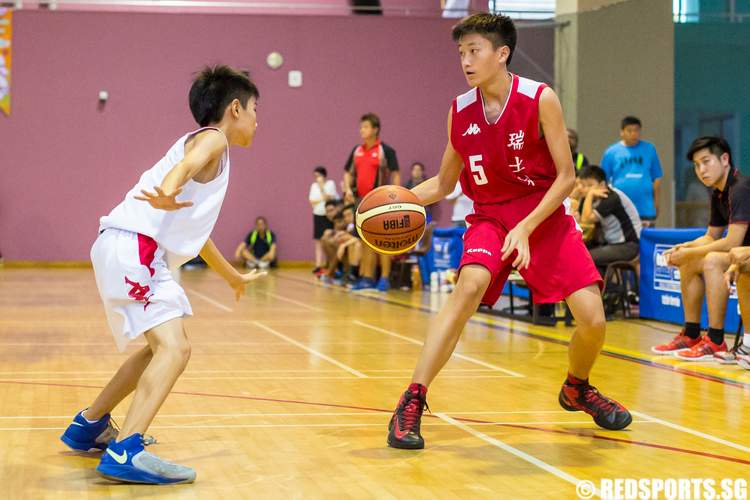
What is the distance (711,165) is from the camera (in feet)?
20.5

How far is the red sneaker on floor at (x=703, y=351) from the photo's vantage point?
20.8 feet

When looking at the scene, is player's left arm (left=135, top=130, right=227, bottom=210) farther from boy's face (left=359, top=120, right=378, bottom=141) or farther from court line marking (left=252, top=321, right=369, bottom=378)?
boy's face (left=359, top=120, right=378, bottom=141)

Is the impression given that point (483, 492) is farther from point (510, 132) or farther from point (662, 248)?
point (662, 248)

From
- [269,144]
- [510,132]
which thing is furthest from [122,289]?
[269,144]

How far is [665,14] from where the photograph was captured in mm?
13398

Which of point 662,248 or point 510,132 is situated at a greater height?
point 510,132

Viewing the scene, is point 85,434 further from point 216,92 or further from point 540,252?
point 540,252

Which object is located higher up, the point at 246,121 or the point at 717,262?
the point at 246,121

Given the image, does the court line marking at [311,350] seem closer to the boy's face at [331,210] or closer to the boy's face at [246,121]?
the boy's face at [246,121]

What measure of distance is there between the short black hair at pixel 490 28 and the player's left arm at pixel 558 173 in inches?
10.3

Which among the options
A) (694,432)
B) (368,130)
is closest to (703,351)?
(694,432)

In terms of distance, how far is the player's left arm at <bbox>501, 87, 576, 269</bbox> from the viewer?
12.6 ft

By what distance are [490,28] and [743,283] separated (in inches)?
108

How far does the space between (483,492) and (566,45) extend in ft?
43.6
